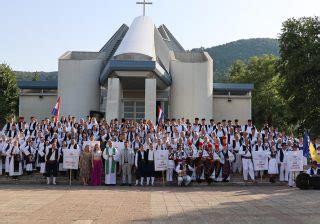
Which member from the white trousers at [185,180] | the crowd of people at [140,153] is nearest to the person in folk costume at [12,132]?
the crowd of people at [140,153]

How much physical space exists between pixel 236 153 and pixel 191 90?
1197cm

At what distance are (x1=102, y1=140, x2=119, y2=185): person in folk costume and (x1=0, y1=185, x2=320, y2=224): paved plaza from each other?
5.35 ft

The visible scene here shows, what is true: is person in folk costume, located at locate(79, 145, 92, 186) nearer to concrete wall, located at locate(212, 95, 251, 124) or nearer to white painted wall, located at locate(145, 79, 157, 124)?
white painted wall, located at locate(145, 79, 157, 124)

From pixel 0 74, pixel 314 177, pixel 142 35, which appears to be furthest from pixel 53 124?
pixel 0 74

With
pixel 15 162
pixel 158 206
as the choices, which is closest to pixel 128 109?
pixel 15 162

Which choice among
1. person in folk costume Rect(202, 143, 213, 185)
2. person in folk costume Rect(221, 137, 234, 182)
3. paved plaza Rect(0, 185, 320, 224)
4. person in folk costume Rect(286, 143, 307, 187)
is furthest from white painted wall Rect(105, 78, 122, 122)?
person in folk costume Rect(286, 143, 307, 187)

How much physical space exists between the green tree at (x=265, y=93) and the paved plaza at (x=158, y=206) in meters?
31.0

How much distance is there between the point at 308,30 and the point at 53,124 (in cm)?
1912

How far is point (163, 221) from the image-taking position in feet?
28.5

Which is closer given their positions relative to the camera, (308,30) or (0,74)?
(308,30)

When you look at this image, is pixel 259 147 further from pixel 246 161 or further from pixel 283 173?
pixel 283 173

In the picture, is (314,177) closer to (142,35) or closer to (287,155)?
(287,155)

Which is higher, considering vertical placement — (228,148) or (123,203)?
(228,148)

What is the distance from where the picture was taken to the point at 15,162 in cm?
1686
